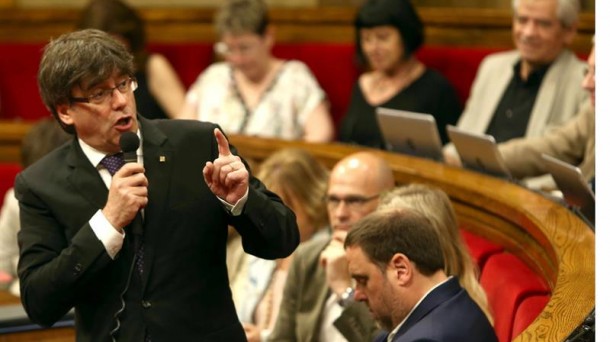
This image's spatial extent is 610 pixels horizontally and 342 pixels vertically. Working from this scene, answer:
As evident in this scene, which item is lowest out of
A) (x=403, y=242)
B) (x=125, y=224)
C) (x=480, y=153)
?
(x=480, y=153)

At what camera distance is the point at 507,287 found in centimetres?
282

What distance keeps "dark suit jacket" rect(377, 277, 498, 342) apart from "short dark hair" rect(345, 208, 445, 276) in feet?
0.20

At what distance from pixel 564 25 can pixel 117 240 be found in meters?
2.45

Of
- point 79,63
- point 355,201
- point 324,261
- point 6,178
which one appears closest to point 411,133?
point 355,201

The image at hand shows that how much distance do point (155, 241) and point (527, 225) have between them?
1094 millimetres

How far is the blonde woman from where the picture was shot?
273cm

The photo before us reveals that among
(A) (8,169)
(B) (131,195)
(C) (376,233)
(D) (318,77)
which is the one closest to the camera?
(B) (131,195)

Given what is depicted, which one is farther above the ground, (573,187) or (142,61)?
(573,187)

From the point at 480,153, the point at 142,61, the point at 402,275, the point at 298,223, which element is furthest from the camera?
the point at 142,61

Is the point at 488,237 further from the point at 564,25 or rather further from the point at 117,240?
the point at 117,240

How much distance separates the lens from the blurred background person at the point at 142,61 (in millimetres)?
5031

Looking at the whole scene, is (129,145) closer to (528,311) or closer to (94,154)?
(94,154)

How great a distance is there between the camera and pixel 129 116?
2.21 metres
